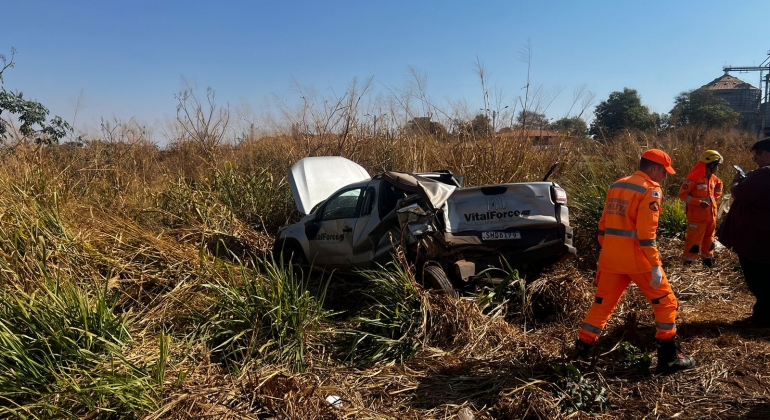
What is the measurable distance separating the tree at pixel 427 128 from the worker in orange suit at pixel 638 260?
670 centimetres

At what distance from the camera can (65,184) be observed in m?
7.11

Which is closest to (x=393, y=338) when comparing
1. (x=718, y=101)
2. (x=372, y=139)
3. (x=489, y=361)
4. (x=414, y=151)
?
(x=489, y=361)

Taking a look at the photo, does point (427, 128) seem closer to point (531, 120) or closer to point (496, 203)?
point (531, 120)

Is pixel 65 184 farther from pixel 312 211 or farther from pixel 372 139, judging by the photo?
pixel 372 139

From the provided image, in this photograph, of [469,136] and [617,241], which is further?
[469,136]

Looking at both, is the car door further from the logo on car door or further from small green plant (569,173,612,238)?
small green plant (569,173,612,238)

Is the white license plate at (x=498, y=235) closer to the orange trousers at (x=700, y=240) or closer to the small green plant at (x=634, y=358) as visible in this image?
the small green plant at (x=634, y=358)

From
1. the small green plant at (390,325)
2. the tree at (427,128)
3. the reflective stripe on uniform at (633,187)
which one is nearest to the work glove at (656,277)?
the reflective stripe on uniform at (633,187)

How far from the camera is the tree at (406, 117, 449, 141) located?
34.9 feet

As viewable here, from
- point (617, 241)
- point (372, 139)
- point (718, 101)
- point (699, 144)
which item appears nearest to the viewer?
point (617, 241)

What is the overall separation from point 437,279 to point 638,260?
6.40 feet

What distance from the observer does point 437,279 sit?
517cm

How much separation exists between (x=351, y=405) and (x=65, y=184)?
5.70 meters

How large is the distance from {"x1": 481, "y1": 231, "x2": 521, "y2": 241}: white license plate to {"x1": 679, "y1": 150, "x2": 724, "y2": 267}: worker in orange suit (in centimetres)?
332
